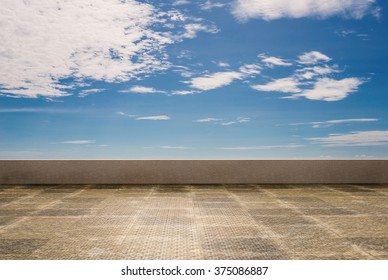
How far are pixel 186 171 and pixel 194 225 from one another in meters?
8.41

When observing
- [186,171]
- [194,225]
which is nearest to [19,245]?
[194,225]

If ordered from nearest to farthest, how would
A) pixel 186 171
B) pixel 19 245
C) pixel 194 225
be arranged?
1. pixel 19 245
2. pixel 194 225
3. pixel 186 171

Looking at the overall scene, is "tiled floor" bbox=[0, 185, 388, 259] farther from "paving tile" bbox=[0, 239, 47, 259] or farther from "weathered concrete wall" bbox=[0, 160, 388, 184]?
"weathered concrete wall" bbox=[0, 160, 388, 184]

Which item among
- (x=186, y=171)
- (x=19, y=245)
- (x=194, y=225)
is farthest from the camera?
(x=186, y=171)

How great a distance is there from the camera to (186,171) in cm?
1586

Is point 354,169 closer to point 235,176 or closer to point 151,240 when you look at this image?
point 235,176

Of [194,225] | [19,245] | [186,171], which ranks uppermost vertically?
[186,171]

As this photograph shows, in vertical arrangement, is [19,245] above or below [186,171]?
below

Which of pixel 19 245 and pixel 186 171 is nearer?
pixel 19 245

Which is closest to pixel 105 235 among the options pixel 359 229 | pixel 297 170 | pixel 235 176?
pixel 359 229

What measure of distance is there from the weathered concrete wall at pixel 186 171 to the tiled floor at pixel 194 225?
9.98 ft

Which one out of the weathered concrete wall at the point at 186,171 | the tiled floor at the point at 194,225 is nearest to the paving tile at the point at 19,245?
the tiled floor at the point at 194,225

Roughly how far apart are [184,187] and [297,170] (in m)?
4.61

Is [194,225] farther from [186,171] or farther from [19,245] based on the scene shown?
[186,171]
